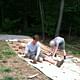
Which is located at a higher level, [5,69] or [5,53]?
[5,69]

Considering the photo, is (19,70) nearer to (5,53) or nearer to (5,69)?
(5,69)

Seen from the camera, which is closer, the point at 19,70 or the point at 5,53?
the point at 19,70

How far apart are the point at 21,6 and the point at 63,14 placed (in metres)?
4.12

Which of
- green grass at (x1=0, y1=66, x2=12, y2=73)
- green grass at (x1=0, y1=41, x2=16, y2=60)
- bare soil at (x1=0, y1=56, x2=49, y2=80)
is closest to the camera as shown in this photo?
bare soil at (x1=0, y1=56, x2=49, y2=80)

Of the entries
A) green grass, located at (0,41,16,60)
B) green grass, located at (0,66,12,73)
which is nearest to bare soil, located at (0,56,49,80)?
green grass, located at (0,66,12,73)

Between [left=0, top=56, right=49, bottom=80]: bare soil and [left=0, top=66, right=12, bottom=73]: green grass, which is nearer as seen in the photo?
[left=0, top=56, right=49, bottom=80]: bare soil

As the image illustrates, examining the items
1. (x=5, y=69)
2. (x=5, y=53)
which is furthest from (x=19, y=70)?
(x=5, y=53)

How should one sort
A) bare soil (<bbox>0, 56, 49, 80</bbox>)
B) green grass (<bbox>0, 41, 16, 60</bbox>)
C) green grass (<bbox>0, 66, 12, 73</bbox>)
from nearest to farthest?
bare soil (<bbox>0, 56, 49, 80</bbox>) → green grass (<bbox>0, 66, 12, 73</bbox>) → green grass (<bbox>0, 41, 16, 60</bbox>)

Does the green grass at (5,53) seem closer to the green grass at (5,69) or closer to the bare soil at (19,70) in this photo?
the bare soil at (19,70)

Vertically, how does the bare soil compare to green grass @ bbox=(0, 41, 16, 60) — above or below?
above

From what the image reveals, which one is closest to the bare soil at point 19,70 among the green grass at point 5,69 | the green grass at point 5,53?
the green grass at point 5,69

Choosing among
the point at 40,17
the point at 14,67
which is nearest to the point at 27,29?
the point at 40,17

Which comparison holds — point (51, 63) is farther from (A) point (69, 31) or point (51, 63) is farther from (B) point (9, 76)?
(A) point (69, 31)

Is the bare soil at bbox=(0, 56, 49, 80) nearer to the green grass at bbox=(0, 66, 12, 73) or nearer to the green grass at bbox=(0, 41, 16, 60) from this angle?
the green grass at bbox=(0, 66, 12, 73)
